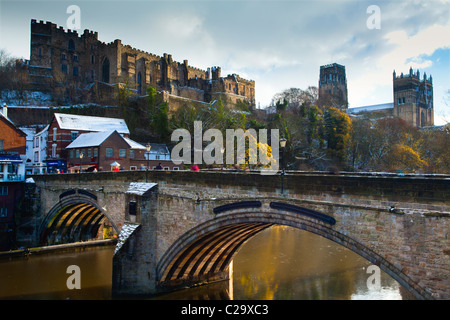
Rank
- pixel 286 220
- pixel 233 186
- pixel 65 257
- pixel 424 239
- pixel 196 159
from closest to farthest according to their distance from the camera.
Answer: pixel 424 239 → pixel 286 220 → pixel 233 186 → pixel 65 257 → pixel 196 159

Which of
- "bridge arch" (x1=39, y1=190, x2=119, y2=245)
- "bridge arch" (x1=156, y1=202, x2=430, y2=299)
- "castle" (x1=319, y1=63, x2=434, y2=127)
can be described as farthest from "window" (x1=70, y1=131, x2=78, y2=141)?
"castle" (x1=319, y1=63, x2=434, y2=127)

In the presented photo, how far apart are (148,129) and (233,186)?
42.2 metres

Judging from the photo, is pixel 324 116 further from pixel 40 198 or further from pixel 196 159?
pixel 40 198

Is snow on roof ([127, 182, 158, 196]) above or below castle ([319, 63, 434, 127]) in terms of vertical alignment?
below

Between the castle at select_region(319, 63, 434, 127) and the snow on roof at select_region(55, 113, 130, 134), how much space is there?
267 ft

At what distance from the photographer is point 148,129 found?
54.1 metres

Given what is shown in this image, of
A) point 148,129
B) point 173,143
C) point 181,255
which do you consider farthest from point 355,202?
point 148,129

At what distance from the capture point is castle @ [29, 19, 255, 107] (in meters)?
60.3

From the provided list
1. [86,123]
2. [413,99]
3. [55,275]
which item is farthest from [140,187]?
[413,99]

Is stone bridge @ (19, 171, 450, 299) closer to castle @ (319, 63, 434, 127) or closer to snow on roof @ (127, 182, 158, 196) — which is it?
snow on roof @ (127, 182, 158, 196)

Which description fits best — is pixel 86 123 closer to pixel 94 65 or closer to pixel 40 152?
pixel 40 152

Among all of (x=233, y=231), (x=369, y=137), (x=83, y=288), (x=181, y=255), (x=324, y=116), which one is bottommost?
(x=83, y=288)

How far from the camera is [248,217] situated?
532 inches

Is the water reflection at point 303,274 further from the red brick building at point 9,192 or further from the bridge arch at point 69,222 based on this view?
the red brick building at point 9,192
